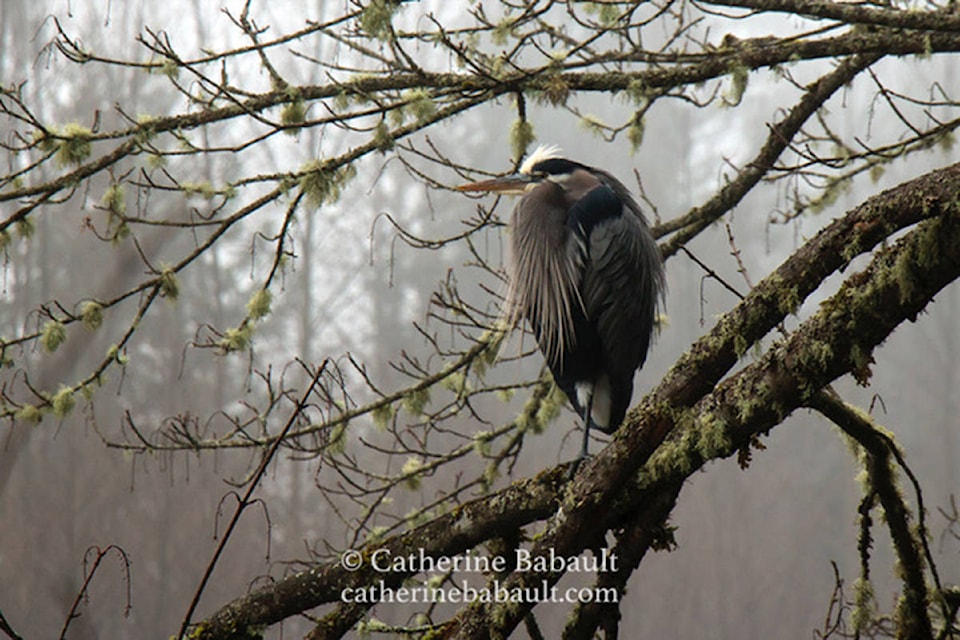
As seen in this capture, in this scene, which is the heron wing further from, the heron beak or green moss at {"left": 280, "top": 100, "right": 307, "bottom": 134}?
green moss at {"left": 280, "top": 100, "right": 307, "bottom": 134}

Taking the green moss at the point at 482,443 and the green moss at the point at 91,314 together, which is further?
the green moss at the point at 482,443

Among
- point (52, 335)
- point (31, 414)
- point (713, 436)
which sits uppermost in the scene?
point (52, 335)

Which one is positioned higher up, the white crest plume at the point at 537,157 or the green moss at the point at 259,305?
the white crest plume at the point at 537,157

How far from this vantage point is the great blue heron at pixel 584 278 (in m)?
2.07

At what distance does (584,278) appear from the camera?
2.09m

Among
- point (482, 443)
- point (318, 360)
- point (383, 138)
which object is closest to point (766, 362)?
point (383, 138)

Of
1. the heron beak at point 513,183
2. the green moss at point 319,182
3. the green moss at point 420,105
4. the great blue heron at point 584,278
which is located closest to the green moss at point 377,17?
the green moss at point 420,105

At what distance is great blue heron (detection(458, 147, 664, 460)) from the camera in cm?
207

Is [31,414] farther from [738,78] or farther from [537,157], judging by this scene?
[738,78]

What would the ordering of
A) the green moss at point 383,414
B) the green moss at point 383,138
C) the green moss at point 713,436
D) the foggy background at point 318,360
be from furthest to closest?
the foggy background at point 318,360
the green moss at point 383,414
the green moss at point 383,138
the green moss at point 713,436

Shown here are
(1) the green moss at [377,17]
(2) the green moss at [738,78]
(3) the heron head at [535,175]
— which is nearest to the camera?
(1) the green moss at [377,17]

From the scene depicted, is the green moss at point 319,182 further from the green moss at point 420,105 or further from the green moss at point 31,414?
the green moss at point 31,414

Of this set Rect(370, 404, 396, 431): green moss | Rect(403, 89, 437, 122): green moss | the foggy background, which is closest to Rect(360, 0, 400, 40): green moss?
Rect(403, 89, 437, 122): green moss

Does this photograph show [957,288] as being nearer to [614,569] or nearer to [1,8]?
[1,8]
